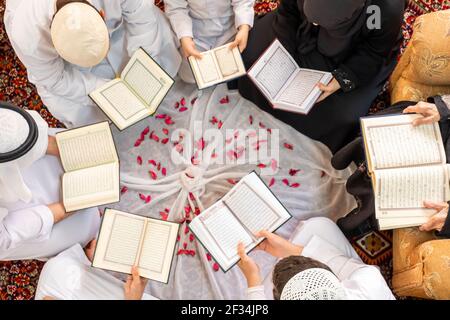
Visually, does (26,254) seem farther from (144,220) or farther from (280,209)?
(280,209)

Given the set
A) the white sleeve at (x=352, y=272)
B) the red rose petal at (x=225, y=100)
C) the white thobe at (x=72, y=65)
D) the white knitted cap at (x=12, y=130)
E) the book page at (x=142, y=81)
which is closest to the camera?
the white knitted cap at (x=12, y=130)

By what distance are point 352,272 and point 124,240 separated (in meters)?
0.90

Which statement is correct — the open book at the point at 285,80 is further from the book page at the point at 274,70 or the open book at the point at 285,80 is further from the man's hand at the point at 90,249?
the man's hand at the point at 90,249

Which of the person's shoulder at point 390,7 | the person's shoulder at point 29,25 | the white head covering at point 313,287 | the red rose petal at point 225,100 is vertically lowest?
the red rose petal at point 225,100

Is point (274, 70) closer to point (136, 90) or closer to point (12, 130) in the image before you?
point (136, 90)

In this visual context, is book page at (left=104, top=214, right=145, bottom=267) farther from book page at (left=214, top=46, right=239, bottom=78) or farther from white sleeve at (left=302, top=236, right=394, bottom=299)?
book page at (left=214, top=46, right=239, bottom=78)

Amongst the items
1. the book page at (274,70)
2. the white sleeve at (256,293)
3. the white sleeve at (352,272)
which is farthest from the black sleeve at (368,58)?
the white sleeve at (256,293)

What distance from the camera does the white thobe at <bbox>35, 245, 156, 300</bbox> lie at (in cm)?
188

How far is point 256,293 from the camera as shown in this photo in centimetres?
184

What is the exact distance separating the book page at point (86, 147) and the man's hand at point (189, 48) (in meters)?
0.53

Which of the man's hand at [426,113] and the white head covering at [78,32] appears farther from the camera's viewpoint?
the man's hand at [426,113]

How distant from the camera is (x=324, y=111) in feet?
7.40

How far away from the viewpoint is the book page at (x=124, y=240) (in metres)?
1.95

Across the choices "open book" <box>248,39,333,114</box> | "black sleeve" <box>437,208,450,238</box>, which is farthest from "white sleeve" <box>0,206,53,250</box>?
"black sleeve" <box>437,208,450,238</box>
